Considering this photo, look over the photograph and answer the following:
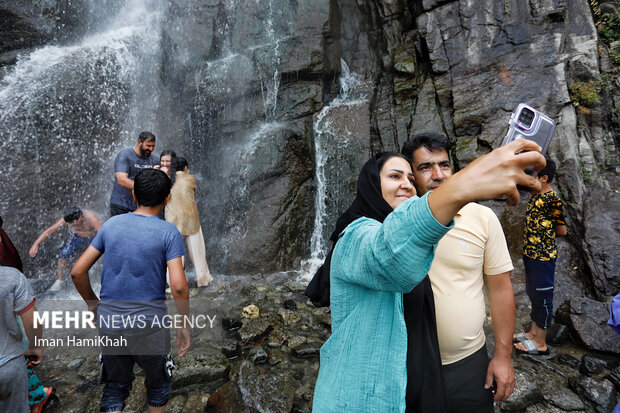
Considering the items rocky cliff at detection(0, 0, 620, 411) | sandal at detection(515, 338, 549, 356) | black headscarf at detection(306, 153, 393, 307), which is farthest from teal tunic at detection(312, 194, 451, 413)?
rocky cliff at detection(0, 0, 620, 411)

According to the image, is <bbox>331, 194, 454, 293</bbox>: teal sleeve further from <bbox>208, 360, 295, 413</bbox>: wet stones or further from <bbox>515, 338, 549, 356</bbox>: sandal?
<bbox>515, 338, 549, 356</bbox>: sandal

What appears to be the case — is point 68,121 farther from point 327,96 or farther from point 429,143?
point 429,143

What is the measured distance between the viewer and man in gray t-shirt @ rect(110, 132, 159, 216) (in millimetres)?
5207

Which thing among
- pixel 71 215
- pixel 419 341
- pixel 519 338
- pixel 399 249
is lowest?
pixel 519 338

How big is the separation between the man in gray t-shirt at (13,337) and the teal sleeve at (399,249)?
2726mm

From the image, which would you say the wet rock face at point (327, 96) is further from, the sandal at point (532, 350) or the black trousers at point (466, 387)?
the black trousers at point (466, 387)

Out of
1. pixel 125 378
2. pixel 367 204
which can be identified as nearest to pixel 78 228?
pixel 125 378

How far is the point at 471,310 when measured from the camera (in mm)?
1824

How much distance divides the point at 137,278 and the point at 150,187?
766 mm

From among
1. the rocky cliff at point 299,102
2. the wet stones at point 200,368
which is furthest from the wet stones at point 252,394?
the rocky cliff at point 299,102

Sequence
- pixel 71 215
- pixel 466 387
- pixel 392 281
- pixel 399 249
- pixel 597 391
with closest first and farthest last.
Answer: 1. pixel 399 249
2. pixel 392 281
3. pixel 466 387
4. pixel 597 391
5. pixel 71 215

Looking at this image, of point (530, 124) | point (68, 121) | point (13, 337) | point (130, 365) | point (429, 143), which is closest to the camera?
point (530, 124)

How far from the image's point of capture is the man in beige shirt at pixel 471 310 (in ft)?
5.83

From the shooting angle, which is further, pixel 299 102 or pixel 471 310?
pixel 299 102
